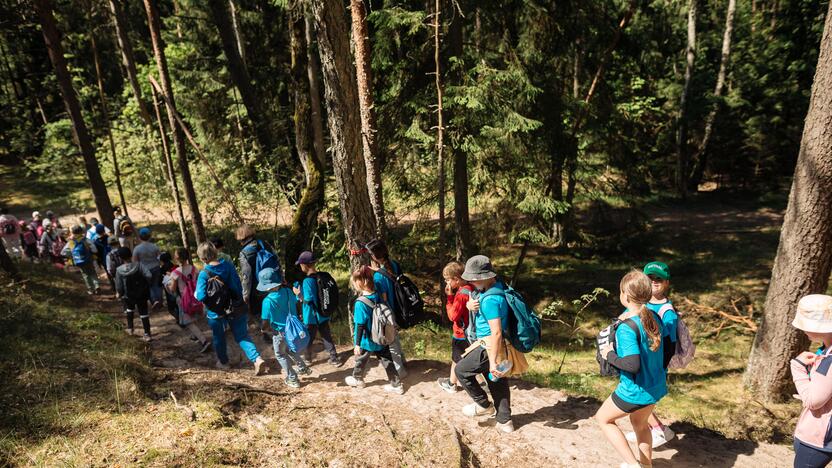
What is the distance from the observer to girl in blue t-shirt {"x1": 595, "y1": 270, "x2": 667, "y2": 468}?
3986 millimetres

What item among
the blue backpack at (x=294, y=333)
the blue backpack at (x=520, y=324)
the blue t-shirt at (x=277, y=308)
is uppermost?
the blue backpack at (x=520, y=324)

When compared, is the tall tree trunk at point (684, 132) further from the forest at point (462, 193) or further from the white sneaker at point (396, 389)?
the white sneaker at point (396, 389)

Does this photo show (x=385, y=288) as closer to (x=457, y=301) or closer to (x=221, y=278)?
(x=457, y=301)

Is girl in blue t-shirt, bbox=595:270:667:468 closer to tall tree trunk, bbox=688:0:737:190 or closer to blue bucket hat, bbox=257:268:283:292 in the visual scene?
blue bucket hat, bbox=257:268:283:292

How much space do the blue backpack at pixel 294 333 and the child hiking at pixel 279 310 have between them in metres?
0.05

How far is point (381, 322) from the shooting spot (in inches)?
235

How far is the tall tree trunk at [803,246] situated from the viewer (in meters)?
6.14

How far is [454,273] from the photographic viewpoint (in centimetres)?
552

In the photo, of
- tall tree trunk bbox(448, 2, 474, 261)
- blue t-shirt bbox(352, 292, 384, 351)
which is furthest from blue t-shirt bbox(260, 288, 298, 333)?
tall tree trunk bbox(448, 2, 474, 261)

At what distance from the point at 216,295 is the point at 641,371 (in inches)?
215

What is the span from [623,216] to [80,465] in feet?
62.6

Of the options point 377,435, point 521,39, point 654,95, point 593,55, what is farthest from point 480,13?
point 654,95

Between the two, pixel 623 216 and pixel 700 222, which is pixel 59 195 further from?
pixel 700 222

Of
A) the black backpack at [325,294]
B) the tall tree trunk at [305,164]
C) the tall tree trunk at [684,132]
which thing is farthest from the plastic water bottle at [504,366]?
the tall tree trunk at [684,132]
